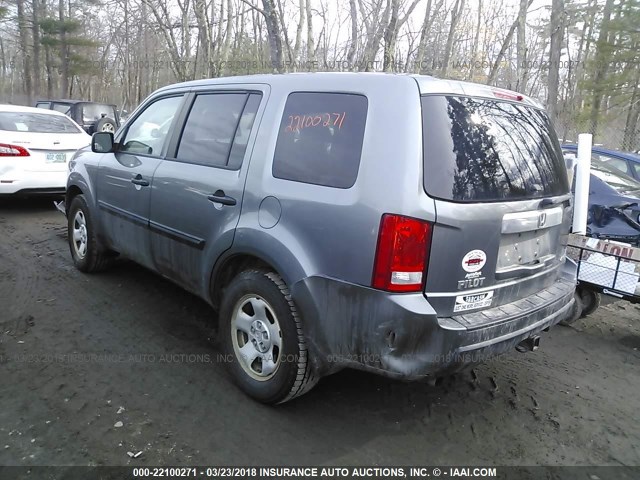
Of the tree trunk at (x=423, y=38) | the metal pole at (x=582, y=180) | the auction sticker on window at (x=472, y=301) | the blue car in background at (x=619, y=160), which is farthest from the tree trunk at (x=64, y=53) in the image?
the auction sticker on window at (x=472, y=301)

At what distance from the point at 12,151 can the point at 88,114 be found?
7.81 meters

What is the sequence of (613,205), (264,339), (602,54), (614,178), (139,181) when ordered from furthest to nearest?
1. (602,54)
2. (614,178)
3. (613,205)
4. (139,181)
5. (264,339)

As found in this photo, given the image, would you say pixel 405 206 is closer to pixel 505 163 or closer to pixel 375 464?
pixel 505 163

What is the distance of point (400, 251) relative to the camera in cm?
230

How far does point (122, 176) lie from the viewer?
13.7 feet

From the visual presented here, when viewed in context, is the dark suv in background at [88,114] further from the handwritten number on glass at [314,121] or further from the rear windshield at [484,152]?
the rear windshield at [484,152]

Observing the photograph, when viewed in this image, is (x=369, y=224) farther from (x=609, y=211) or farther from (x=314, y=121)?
(x=609, y=211)

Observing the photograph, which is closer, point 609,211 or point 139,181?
point 139,181

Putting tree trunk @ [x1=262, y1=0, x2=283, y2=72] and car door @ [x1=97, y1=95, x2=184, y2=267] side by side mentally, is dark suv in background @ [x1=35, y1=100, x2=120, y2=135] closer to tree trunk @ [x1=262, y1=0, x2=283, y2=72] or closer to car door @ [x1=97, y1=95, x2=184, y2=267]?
tree trunk @ [x1=262, y1=0, x2=283, y2=72]

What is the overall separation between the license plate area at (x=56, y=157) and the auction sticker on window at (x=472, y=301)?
6.84m

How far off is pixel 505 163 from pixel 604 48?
1786 cm

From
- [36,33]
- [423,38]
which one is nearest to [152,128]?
[423,38]

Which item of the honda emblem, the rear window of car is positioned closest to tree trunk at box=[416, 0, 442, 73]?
the rear window of car

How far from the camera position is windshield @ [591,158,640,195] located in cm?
623
